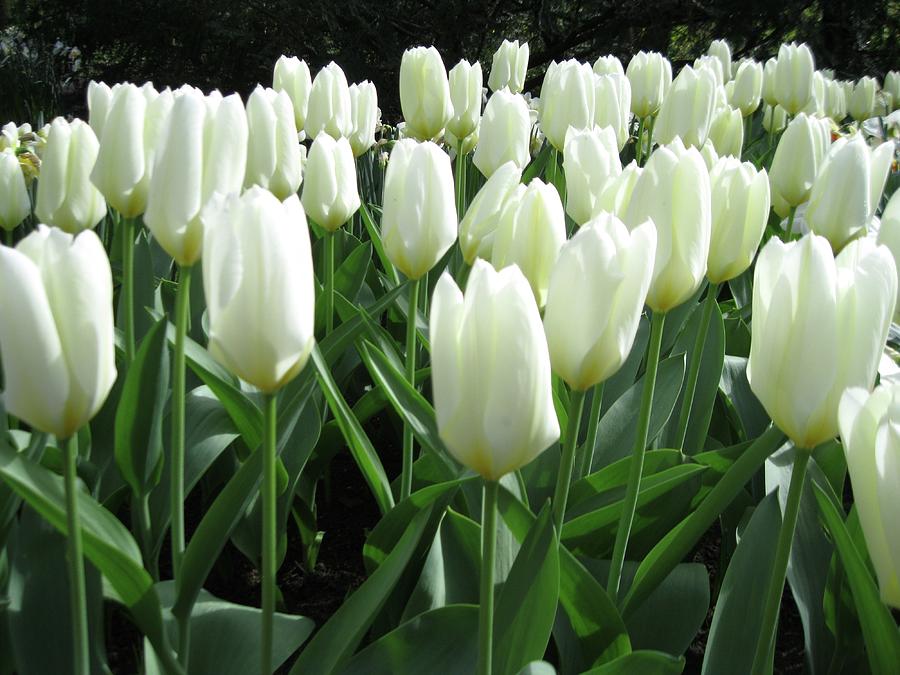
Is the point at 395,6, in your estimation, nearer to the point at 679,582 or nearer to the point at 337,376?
the point at 337,376

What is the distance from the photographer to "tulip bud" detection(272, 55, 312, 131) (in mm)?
2195

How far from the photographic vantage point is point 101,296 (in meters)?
0.74

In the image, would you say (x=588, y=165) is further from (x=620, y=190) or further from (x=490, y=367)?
(x=490, y=367)

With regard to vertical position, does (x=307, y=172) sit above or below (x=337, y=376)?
above

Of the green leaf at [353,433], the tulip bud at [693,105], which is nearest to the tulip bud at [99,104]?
the green leaf at [353,433]

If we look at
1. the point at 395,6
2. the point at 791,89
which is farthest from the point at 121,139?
the point at 395,6

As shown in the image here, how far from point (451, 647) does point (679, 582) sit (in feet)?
1.21

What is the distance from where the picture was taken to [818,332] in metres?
0.78

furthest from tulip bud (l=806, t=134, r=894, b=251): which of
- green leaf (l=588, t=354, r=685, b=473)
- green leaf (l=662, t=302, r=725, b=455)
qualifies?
green leaf (l=588, t=354, r=685, b=473)

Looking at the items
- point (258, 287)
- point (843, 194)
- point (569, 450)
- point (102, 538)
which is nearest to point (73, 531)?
point (102, 538)

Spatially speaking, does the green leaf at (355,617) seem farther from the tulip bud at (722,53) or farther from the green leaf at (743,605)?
the tulip bud at (722,53)

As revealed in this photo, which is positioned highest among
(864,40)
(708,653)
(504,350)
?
(864,40)

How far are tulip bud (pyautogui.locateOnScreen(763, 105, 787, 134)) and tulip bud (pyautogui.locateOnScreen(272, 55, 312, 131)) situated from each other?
5.98ft

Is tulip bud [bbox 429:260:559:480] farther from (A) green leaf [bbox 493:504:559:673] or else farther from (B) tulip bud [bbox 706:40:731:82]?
(B) tulip bud [bbox 706:40:731:82]
